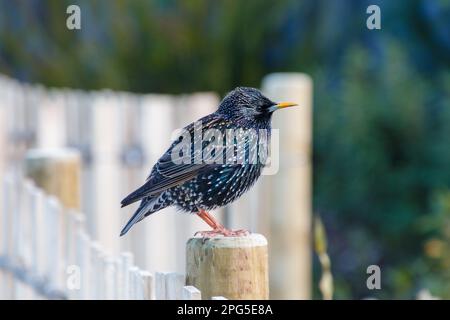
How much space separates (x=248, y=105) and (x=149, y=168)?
3.33 meters

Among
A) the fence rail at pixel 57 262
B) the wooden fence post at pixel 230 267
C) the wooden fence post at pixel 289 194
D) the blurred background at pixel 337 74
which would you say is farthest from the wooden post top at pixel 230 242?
the blurred background at pixel 337 74

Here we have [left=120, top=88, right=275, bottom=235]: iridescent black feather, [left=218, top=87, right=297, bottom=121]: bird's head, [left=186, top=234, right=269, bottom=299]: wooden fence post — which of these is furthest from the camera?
[left=218, top=87, right=297, bottom=121]: bird's head

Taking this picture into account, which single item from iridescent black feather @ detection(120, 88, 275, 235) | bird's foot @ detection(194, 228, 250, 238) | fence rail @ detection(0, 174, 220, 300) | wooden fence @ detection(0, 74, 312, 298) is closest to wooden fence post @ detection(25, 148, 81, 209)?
fence rail @ detection(0, 174, 220, 300)

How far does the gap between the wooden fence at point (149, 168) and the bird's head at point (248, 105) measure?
8.95 ft

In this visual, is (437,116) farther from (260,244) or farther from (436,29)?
(260,244)

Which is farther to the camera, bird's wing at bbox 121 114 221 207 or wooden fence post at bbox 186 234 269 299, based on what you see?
bird's wing at bbox 121 114 221 207

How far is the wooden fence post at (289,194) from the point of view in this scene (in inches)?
253

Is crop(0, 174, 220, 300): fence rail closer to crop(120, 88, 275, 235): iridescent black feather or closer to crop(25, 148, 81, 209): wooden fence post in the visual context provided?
crop(25, 148, 81, 209): wooden fence post

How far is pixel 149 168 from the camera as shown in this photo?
6918mm

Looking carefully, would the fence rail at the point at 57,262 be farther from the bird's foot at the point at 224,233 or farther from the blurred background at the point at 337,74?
the blurred background at the point at 337,74

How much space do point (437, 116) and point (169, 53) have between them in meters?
2.50

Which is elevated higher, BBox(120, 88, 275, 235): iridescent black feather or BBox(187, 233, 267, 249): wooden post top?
BBox(120, 88, 275, 235): iridescent black feather

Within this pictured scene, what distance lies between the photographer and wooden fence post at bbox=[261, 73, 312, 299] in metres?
6.42

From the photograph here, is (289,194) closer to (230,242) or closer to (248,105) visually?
(248,105)
